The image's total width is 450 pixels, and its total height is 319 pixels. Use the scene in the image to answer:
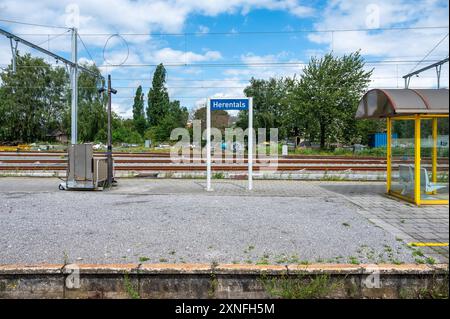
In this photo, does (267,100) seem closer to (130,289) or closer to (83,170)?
(83,170)

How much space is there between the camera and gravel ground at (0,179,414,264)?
4.77 m

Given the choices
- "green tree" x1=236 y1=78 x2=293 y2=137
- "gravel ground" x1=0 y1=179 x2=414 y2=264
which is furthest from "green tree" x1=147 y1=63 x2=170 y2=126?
"gravel ground" x1=0 y1=179 x2=414 y2=264

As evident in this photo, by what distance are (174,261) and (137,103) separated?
64.3 meters

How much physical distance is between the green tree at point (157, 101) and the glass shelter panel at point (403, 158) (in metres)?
52.6

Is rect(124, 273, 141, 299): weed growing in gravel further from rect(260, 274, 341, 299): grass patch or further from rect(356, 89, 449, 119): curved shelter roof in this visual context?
rect(356, 89, 449, 119): curved shelter roof

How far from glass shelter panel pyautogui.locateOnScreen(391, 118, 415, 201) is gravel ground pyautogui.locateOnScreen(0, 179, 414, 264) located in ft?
5.49

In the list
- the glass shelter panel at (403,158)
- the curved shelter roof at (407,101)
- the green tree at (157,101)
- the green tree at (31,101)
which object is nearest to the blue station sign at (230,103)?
the curved shelter roof at (407,101)

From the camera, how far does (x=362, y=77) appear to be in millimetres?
30797

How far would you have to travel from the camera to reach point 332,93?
97.8 feet

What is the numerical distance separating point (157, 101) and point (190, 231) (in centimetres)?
5714

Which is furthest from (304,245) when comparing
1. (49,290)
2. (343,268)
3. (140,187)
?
(140,187)

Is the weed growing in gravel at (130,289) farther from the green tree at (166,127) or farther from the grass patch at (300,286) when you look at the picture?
the green tree at (166,127)

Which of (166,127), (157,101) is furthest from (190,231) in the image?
(157,101)
